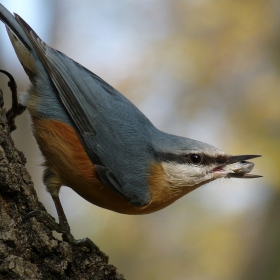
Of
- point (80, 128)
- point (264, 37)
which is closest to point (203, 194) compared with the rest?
point (264, 37)

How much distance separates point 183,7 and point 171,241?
4.26 meters

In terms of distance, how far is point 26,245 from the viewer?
2359 mm

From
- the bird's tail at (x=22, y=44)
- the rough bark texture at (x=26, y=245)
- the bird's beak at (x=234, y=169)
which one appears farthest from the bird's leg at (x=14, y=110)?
the bird's beak at (x=234, y=169)

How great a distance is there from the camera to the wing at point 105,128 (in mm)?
3117

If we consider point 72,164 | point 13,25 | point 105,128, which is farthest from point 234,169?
point 13,25

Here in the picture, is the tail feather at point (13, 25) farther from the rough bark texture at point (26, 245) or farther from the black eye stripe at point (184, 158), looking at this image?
the black eye stripe at point (184, 158)

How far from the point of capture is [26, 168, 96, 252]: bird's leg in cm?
258

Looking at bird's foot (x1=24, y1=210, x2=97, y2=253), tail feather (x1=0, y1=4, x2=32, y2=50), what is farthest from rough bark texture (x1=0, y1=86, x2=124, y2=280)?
tail feather (x1=0, y1=4, x2=32, y2=50)

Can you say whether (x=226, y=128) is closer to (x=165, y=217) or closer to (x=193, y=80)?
(x=193, y=80)

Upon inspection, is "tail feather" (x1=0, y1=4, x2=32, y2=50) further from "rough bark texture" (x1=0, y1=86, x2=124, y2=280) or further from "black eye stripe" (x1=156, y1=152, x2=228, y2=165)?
"black eye stripe" (x1=156, y1=152, x2=228, y2=165)

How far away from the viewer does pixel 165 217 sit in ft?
22.4

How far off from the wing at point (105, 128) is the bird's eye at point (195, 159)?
0.31 metres

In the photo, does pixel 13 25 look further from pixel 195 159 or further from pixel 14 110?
pixel 195 159

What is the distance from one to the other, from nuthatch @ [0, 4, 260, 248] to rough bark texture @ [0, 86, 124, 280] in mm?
438
